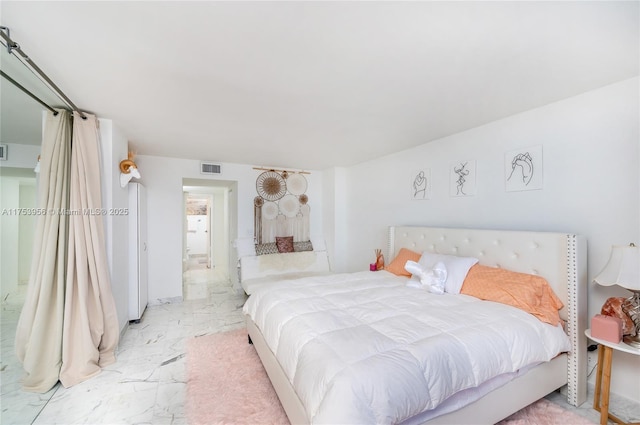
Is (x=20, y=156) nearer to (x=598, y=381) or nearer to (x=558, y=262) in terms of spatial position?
(x=558, y=262)

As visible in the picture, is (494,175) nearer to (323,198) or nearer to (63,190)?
(323,198)

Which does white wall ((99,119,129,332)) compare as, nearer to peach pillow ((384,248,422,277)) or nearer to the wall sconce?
the wall sconce

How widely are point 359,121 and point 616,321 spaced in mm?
2306

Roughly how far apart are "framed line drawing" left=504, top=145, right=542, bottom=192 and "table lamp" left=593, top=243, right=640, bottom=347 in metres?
0.76

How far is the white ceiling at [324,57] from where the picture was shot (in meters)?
1.18

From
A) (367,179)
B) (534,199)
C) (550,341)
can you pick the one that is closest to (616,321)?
(550,341)

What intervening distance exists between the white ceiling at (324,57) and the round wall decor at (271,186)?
83.8 inches

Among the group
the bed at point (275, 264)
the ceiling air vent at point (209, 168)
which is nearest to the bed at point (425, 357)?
the bed at point (275, 264)

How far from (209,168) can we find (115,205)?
5.81 ft

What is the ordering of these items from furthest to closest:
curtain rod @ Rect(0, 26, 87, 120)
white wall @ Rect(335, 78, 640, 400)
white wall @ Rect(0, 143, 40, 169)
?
1. white wall @ Rect(0, 143, 40, 169)
2. white wall @ Rect(335, 78, 640, 400)
3. curtain rod @ Rect(0, 26, 87, 120)

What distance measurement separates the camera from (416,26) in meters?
1.26

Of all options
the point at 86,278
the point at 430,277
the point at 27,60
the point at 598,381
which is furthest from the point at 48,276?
the point at 598,381

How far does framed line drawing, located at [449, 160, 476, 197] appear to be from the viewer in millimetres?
2707

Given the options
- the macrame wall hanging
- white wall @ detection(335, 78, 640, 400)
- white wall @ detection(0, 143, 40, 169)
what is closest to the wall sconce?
white wall @ detection(0, 143, 40, 169)
